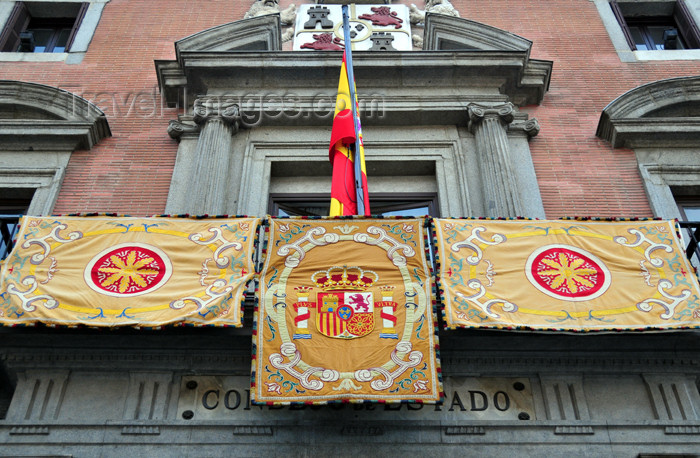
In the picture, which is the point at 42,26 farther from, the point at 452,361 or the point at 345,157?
the point at 452,361

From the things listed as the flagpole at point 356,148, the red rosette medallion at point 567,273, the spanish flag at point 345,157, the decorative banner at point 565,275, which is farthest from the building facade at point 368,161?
the spanish flag at point 345,157

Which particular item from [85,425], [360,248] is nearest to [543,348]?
[360,248]

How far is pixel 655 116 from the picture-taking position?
10.3 m

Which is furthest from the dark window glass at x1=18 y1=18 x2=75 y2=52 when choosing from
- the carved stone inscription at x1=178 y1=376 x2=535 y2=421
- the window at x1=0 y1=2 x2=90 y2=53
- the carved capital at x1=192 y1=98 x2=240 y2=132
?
the carved stone inscription at x1=178 y1=376 x2=535 y2=421

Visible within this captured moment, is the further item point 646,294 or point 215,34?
point 215,34

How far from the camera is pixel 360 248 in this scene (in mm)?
7402

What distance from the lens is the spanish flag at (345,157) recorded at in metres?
8.34

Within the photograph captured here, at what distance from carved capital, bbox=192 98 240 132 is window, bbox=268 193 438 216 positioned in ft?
3.69

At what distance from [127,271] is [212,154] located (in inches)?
96.7

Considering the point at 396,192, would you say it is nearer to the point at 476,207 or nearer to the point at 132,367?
the point at 476,207

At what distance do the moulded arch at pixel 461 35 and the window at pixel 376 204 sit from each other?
270 cm

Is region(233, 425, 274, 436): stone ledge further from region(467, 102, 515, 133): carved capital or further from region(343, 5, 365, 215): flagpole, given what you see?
region(467, 102, 515, 133): carved capital

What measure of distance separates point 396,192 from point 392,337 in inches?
128

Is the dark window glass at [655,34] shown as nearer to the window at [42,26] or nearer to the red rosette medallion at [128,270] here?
the red rosette medallion at [128,270]
